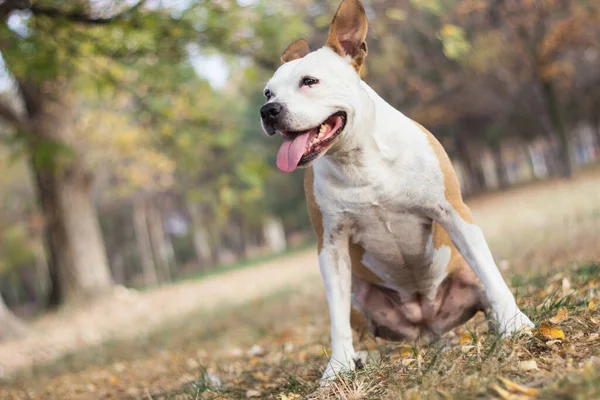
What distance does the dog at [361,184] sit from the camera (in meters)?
2.96

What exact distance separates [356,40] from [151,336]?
6033 mm

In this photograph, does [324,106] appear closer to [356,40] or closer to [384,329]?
[356,40]

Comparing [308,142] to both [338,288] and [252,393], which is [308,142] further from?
[252,393]

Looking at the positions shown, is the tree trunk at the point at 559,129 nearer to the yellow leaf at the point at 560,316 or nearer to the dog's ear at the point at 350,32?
the yellow leaf at the point at 560,316

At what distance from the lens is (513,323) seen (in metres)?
2.96

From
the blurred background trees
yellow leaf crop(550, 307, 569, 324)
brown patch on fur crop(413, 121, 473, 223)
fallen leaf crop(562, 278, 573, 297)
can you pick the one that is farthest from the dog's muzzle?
the blurred background trees

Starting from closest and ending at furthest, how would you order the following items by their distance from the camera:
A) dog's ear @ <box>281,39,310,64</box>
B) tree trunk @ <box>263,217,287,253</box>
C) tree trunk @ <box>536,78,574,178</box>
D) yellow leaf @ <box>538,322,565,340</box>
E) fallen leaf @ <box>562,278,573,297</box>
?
yellow leaf @ <box>538,322,565,340</box> < dog's ear @ <box>281,39,310,64</box> < fallen leaf @ <box>562,278,573,297</box> < tree trunk @ <box>536,78,574,178</box> < tree trunk @ <box>263,217,287,253</box>

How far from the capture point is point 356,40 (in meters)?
3.18

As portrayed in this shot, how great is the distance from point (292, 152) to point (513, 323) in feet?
4.75

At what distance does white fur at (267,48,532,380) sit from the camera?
2.99m

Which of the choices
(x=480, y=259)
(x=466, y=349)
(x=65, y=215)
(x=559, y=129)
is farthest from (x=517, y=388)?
(x=559, y=129)

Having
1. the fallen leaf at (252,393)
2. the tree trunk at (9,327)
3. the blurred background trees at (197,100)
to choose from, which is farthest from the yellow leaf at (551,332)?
the tree trunk at (9,327)

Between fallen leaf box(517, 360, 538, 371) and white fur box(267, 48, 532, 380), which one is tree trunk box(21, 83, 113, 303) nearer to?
white fur box(267, 48, 532, 380)

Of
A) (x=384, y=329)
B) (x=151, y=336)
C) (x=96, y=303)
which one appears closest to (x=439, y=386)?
(x=384, y=329)
